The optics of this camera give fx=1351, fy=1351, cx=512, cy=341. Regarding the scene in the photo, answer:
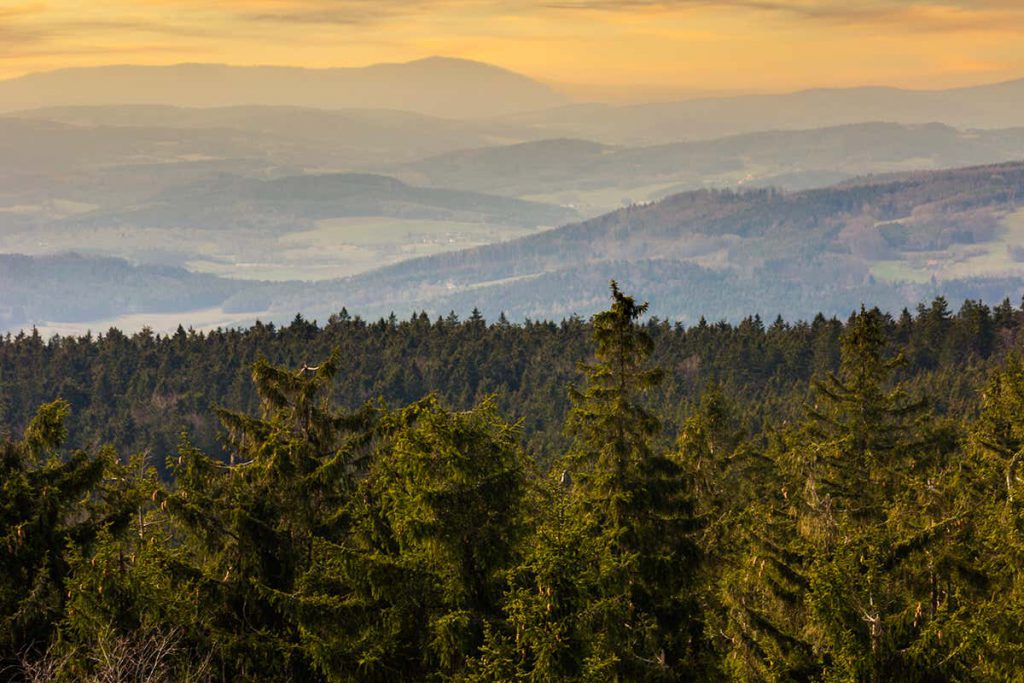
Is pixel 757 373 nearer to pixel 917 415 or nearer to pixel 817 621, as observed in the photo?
pixel 917 415

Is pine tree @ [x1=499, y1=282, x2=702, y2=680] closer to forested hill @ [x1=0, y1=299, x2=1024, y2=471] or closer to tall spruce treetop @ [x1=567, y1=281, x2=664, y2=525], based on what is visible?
tall spruce treetop @ [x1=567, y1=281, x2=664, y2=525]

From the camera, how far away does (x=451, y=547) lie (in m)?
20.9

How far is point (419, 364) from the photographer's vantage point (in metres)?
141

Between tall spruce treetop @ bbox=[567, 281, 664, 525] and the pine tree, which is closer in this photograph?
the pine tree

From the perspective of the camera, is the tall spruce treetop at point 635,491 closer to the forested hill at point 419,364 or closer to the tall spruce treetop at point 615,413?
the tall spruce treetop at point 615,413

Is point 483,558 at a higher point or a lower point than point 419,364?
lower

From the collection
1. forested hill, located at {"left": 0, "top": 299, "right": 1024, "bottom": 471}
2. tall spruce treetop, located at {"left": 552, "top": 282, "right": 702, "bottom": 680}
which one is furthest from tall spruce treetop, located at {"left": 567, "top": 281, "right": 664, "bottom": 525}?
forested hill, located at {"left": 0, "top": 299, "right": 1024, "bottom": 471}

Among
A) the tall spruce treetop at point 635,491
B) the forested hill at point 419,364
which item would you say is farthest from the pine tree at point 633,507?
the forested hill at point 419,364

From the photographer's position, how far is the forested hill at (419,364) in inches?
4840

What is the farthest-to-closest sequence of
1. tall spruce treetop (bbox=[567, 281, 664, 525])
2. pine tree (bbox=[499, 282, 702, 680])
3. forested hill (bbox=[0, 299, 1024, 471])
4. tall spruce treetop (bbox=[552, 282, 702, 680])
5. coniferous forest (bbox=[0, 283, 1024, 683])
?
1. forested hill (bbox=[0, 299, 1024, 471])
2. tall spruce treetop (bbox=[567, 281, 664, 525])
3. tall spruce treetop (bbox=[552, 282, 702, 680])
4. pine tree (bbox=[499, 282, 702, 680])
5. coniferous forest (bbox=[0, 283, 1024, 683])

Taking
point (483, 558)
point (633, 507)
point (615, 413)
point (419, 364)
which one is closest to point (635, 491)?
point (633, 507)

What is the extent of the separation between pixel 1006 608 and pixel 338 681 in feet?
33.4

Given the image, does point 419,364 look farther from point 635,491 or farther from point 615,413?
point 635,491

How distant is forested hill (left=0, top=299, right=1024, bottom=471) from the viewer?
12294 cm
